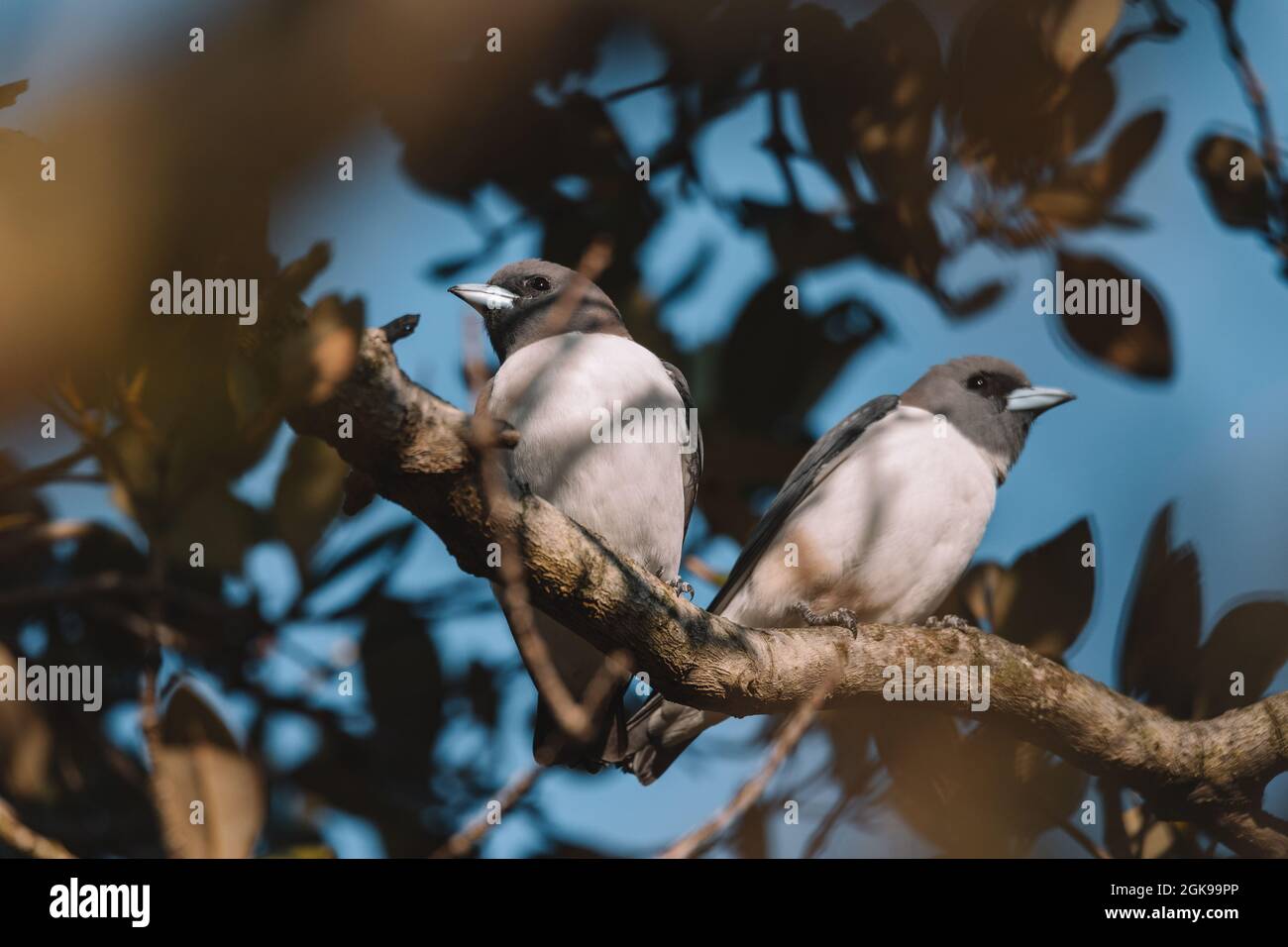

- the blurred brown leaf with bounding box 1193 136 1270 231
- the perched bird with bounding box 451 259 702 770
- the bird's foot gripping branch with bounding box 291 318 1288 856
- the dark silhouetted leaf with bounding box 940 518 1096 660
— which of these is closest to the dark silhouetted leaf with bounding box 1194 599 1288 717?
the bird's foot gripping branch with bounding box 291 318 1288 856

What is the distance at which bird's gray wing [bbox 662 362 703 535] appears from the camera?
11.7 feet

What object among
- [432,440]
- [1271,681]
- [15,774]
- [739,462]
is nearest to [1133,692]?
[1271,681]

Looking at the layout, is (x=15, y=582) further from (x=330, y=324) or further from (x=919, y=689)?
(x=919, y=689)

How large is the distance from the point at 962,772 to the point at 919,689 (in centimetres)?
26

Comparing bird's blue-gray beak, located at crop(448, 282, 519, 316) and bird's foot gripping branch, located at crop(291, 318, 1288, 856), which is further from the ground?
bird's blue-gray beak, located at crop(448, 282, 519, 316)

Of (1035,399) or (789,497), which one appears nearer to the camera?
(789,497)

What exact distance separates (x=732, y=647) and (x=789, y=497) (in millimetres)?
940

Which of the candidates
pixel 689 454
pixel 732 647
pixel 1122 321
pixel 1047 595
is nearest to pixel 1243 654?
pixel 1047 595

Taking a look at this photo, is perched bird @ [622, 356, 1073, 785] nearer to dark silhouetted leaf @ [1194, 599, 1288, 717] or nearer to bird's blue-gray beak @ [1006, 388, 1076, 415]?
bird's blue-gray beak @ [1006, 388, 1076, 415]

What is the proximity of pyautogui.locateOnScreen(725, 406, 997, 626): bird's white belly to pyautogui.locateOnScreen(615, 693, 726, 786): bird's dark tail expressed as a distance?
16.7 inches

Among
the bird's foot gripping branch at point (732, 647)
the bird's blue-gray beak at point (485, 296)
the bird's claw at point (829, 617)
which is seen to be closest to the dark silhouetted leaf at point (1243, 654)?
the bird's foot gripping branch at point (732, 647)

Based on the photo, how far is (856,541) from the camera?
377cm

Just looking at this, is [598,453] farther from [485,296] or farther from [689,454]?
[485,296]

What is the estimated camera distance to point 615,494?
11.2 ft
